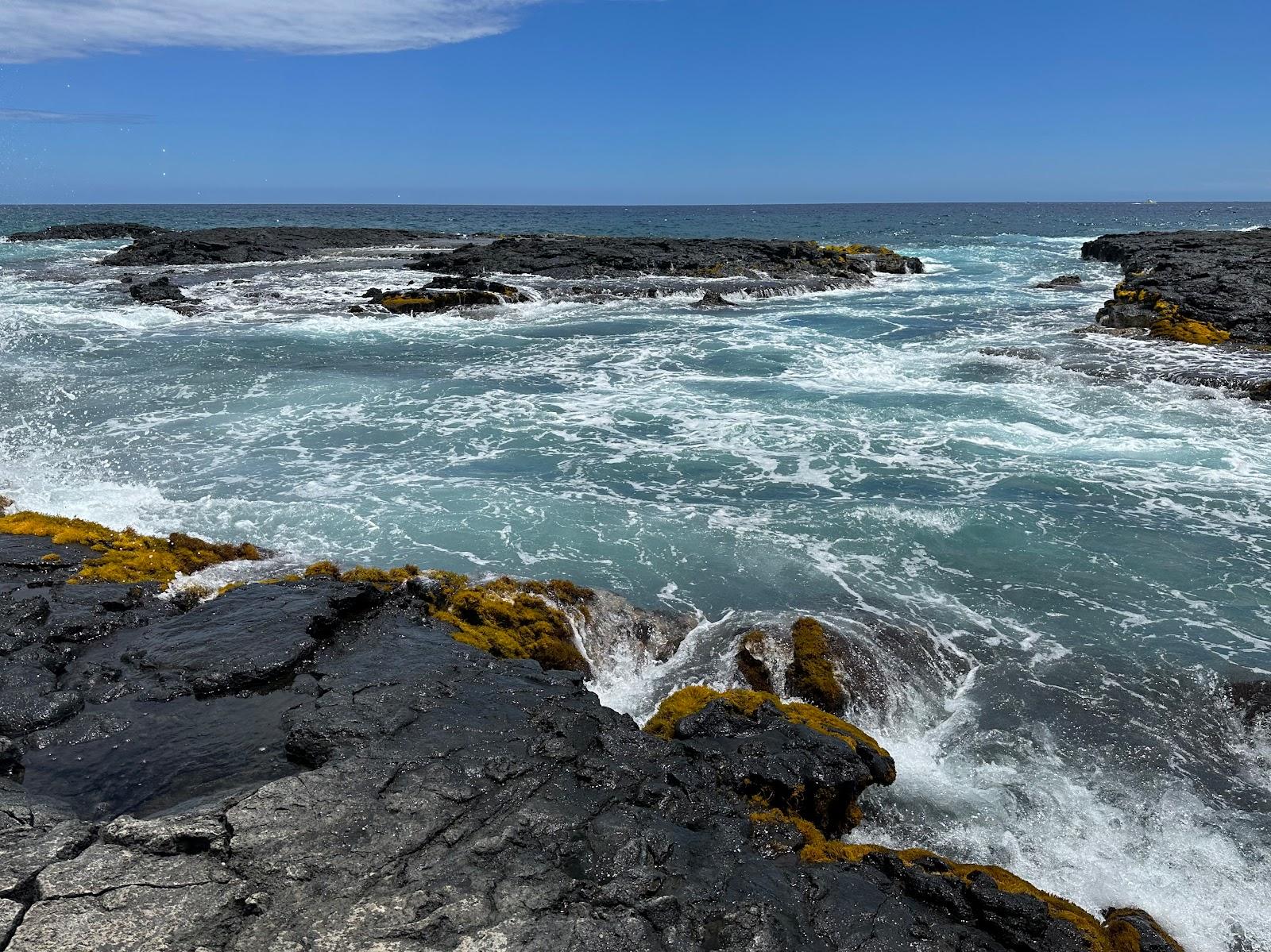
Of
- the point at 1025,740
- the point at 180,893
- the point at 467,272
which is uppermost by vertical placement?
the point at 467,272

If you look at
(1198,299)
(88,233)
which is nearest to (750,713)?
(1198,299)

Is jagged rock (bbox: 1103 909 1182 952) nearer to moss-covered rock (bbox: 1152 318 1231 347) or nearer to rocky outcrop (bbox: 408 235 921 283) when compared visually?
moss-covered rock (bbox: 1152 318 1231 347)

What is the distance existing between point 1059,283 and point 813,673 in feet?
129

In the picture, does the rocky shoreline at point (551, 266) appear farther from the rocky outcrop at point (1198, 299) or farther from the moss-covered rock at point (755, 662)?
the moss-covered rock at point (755, 662)

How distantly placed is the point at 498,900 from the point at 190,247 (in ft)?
183

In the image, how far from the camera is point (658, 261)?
45.2m

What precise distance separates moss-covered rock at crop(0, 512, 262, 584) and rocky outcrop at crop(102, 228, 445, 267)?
44.2 metres

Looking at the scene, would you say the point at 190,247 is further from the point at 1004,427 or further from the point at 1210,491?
the point at 1210,491

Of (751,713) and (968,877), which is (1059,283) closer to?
(751,713)

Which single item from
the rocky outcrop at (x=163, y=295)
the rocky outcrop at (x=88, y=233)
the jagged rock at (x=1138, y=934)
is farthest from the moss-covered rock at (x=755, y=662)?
the rocky outcrop at (x=88, y=233)

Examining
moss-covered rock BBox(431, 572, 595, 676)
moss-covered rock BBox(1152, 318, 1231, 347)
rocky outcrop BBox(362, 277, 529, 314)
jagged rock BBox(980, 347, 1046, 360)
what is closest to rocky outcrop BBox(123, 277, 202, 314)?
rocky outcrop BBox(362, 277, 529, 314)

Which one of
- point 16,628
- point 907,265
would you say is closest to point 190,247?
point 907,265

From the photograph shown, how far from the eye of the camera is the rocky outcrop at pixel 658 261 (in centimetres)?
4250

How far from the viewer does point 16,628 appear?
23.7ft
